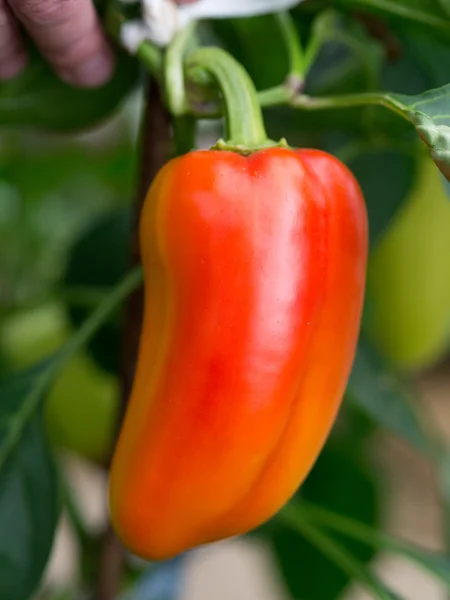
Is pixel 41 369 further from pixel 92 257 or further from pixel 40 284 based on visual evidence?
pixel 40 284

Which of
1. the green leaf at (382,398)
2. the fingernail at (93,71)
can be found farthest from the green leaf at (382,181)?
the fingernail at (93,71)

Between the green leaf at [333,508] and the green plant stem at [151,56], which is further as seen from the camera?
the green leaf at [333,508]

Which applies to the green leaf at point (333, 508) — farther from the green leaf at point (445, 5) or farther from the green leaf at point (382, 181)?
the green leaf at point (445, 5)

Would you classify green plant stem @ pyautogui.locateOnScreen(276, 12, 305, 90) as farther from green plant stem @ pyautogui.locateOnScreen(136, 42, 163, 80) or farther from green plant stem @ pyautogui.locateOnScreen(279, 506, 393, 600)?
green plant stem @ pyautogui.locateOnScreen(279, 506, 393, 600)

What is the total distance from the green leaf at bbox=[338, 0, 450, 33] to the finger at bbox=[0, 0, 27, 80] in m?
0.14

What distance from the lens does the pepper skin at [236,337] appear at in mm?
227

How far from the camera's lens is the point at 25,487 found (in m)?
0.35

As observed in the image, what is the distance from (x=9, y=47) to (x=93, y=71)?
4 centimetres

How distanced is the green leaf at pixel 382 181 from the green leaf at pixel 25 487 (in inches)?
8.7

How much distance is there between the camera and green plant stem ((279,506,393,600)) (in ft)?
1.22

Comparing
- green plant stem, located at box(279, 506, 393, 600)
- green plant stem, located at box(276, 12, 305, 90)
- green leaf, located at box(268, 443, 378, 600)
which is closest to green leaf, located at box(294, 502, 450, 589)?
green plant stem, located at box(279, 506, 393, 600)

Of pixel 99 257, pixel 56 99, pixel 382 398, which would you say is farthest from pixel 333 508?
pixel 56 99

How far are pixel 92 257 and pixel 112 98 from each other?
19cm

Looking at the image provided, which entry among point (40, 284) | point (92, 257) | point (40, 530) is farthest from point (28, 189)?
point (40, 530)
